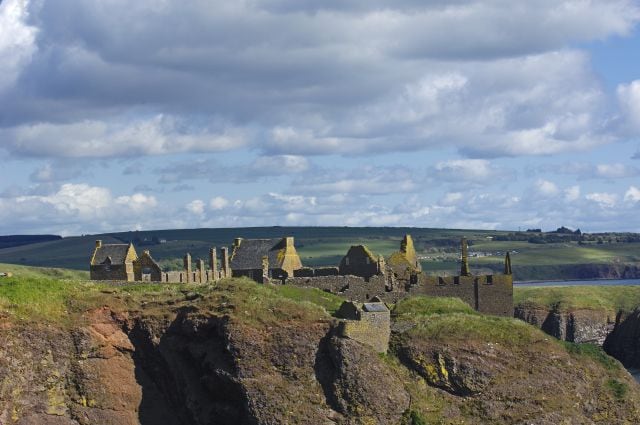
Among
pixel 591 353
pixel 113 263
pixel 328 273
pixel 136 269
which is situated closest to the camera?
pixel 591 353

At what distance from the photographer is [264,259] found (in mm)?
104000

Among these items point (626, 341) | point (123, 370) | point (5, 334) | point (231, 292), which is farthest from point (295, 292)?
point (626, 341)

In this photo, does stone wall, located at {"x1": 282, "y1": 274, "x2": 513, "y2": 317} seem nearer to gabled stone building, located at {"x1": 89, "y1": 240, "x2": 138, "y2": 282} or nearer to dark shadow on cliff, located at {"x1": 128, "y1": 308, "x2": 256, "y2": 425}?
gabled stone building, located at {"x1": 89, "y1": 240, "x2": 138, "y2": 282}

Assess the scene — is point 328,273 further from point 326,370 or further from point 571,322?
point 571,322

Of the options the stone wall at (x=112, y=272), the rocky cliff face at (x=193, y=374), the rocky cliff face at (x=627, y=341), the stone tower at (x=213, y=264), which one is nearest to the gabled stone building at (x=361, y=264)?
the stone tower at (x=213, y=264)

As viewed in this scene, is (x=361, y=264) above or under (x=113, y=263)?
under

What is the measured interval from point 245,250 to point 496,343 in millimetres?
30089

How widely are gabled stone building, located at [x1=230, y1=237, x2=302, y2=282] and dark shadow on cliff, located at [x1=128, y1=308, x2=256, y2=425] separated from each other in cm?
1850

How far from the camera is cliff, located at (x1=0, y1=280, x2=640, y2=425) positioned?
8069 cm

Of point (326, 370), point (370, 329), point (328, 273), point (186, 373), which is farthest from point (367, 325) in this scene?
point (328, 273)

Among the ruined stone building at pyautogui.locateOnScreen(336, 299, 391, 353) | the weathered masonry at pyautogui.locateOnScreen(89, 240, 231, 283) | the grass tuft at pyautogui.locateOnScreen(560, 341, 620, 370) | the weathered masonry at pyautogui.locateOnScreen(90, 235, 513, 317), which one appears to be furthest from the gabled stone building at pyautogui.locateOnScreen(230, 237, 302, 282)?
the grass tuft at pyautogui.locateOnScreen(560, 341, 620, 370)

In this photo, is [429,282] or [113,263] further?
[113,263]

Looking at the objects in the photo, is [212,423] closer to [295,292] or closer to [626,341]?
[295,292]

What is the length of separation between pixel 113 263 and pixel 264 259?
12833mm
